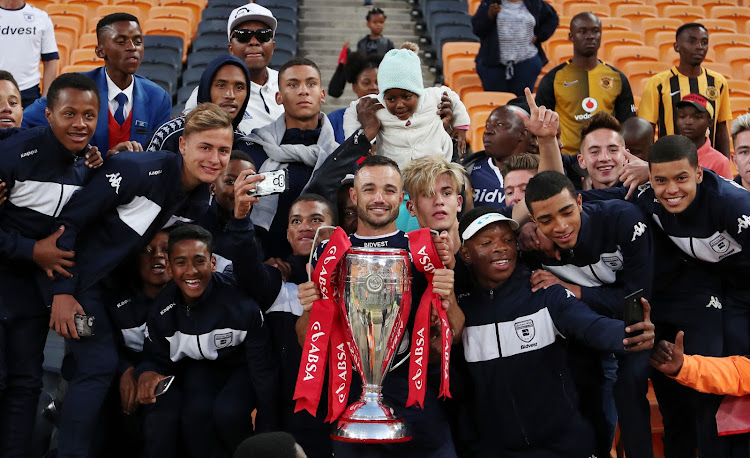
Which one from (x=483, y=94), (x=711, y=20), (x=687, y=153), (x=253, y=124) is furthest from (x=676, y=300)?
(x=711, y=20)

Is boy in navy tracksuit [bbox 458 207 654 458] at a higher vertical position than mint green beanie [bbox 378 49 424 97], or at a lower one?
lower

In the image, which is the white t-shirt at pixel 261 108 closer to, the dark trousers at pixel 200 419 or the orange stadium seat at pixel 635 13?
the dark trousers at pixel 200 419

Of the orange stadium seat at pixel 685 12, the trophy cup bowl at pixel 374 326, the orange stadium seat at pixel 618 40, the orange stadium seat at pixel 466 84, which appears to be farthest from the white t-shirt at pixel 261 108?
the orange stadium seat at pixel 685 12

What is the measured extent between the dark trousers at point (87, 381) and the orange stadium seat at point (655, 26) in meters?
7.94

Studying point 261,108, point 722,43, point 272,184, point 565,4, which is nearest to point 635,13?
point 565,4

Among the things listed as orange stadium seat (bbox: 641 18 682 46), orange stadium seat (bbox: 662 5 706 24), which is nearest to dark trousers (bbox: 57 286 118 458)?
orange stadium seat (bbox: 641 18 682 46)

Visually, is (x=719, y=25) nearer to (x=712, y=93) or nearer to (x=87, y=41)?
(x=712, y=93)

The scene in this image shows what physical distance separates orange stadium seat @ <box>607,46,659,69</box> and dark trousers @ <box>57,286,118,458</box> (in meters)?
6.61

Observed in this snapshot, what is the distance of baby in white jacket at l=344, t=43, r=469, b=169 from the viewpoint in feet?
15.5

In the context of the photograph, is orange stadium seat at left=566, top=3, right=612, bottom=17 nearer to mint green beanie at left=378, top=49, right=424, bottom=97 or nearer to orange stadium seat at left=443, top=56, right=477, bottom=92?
orange stadium seat at left=443, top=56, right=477, bottom=92

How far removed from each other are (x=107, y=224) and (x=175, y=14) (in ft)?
19.9

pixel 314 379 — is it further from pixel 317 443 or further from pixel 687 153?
pixel 687 153

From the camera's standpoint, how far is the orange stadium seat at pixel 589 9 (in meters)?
10.3

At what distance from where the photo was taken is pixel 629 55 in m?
9.26
